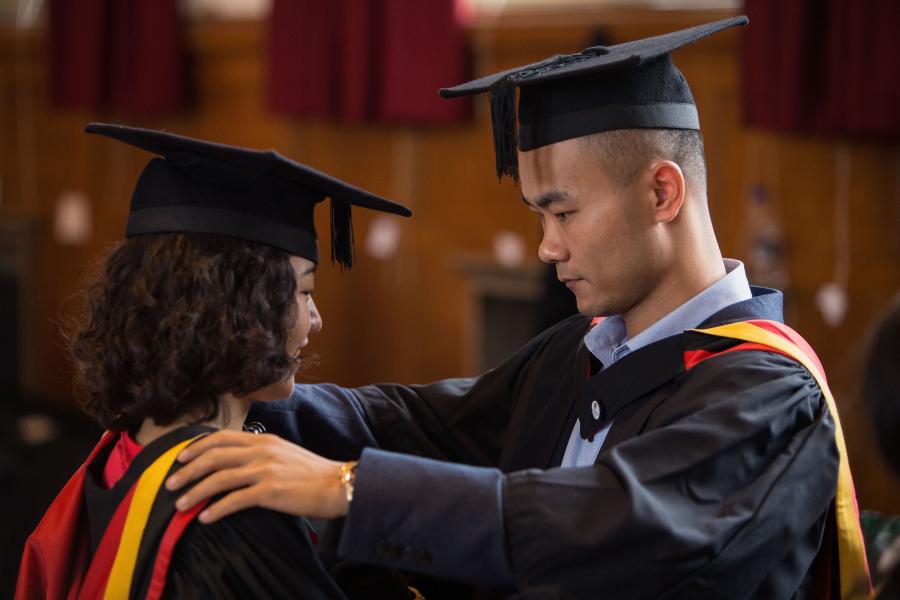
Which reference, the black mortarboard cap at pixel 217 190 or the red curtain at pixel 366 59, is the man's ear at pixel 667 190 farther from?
the red curtain at pixel 366 59

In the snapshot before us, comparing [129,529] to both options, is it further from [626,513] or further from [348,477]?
[626,513]

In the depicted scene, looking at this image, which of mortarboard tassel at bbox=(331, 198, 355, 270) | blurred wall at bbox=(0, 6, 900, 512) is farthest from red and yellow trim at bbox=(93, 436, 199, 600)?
blurred wall at bbox=(0, 6, 900, 512)

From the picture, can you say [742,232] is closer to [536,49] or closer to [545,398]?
[536,49]

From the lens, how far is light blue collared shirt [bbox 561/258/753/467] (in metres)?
1.88

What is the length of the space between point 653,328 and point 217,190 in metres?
0.78

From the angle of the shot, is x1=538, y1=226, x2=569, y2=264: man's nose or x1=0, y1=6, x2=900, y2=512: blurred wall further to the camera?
x1=0, y1=6, x2=900, y2=512: blurred wall

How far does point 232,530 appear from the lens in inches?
60.7

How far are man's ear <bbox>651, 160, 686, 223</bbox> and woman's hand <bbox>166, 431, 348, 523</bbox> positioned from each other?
28.4 inches

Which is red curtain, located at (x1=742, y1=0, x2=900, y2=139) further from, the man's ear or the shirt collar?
the man's ear

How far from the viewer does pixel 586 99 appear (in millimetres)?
1812

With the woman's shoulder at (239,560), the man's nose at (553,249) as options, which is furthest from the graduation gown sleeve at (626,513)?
the man's nose at (553,249)

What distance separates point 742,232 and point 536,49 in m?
Result: 1.14

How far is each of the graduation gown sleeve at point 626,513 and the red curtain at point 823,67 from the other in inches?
79.0

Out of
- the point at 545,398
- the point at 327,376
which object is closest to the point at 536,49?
the point at 327,376
